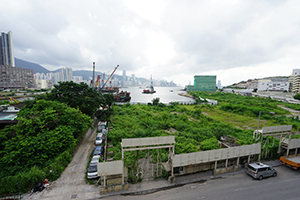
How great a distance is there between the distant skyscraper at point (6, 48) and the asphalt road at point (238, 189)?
17425 centimetres

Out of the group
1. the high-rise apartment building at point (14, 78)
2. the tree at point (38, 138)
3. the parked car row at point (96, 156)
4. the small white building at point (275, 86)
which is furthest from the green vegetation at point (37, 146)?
the small white building at point (275, 86)

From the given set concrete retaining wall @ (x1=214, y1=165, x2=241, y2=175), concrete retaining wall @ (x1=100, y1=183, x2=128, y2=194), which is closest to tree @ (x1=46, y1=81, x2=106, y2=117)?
concrete retaining wall @ (x1=100, y1=183, x2=128, y2=194)

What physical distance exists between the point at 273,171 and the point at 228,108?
30773 mm

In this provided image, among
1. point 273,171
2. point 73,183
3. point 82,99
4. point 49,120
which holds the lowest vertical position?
point 73,183

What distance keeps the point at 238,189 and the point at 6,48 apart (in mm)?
181103

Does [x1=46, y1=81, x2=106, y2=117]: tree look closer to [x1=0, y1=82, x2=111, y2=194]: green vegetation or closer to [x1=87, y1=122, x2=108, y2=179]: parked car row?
[x1=87, y1=122, x2=108, y2=179]: parked car row

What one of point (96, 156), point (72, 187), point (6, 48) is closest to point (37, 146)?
point (96, 156)

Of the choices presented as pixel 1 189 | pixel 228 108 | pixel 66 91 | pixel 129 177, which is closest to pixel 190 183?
pixel 129 177

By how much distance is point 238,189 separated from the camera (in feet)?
29.7

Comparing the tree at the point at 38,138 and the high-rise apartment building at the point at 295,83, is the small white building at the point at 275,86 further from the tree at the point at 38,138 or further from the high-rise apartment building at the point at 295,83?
the tree at the point at 38,138

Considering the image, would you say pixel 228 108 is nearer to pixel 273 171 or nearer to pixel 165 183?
pixel 273 171

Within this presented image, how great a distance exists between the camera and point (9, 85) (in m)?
93.6

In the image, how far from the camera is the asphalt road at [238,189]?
8.43m

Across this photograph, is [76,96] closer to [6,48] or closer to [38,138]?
[38,138]
